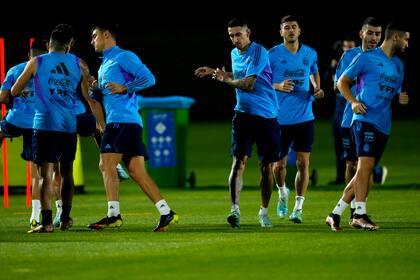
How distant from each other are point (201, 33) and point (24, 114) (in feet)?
94.6

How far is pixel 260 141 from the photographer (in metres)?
14.4

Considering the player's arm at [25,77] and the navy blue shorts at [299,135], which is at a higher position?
the player's arm at [25,77]

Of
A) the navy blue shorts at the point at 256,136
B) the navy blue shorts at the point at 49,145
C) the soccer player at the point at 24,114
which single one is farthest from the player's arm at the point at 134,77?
the soccer player at the point at 24,114

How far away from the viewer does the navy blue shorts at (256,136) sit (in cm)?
1432

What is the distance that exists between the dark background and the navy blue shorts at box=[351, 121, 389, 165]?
25.4 metres

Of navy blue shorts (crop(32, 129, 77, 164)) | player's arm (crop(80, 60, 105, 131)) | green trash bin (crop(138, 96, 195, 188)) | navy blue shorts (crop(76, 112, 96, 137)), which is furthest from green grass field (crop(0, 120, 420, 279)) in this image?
green trash bin (crop(138, 96, 195, 188))

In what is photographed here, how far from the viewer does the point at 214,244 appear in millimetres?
12367

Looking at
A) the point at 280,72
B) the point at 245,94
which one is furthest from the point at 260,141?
the point at 280,72

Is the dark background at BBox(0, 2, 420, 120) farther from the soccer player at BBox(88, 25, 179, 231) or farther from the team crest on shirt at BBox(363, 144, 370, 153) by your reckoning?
the team crest on shirt at BBox(363, 144, 370, 153)

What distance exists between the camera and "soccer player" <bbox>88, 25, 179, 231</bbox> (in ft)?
45.0

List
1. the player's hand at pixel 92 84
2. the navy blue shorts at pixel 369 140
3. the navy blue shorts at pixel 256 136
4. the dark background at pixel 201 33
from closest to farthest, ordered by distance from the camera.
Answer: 1. the navy blue shorts at pixel 369 140
2. the player's hand at pixel 92 84
3. the navy blue shorts at pixel 256 136
4. the dark background at pixel 201 33

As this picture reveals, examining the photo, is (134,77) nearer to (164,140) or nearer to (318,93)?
(318,93)

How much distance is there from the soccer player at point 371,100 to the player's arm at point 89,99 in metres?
2.70

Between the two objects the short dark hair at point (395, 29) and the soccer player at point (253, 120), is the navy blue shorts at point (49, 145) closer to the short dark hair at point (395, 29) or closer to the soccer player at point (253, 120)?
the soccer player at point (253, 120)
